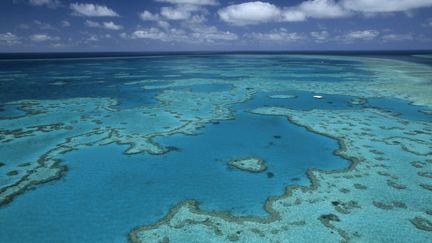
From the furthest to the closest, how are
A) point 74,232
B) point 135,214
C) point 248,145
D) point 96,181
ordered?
point 248,145, point 96,181, point 135,214, point 74,232

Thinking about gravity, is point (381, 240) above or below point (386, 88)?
below

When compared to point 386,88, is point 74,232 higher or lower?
lower

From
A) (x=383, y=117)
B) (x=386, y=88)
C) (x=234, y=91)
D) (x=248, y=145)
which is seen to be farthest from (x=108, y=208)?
(x=386, y=88)

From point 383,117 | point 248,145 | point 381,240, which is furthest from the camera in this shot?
point 383,117

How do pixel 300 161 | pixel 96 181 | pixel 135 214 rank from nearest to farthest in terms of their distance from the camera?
pixel 135 214
pixel 96 181
pixel 300 161

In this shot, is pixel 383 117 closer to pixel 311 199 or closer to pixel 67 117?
pixel 311 199

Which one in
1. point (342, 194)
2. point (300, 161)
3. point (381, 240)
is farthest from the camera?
point (300, 161)

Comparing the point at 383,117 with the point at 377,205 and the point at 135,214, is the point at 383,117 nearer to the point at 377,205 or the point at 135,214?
the point at 377,205

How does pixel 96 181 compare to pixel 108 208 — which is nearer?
pixel 108 208

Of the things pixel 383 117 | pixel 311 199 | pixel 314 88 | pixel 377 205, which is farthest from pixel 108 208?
pixel 314 88
